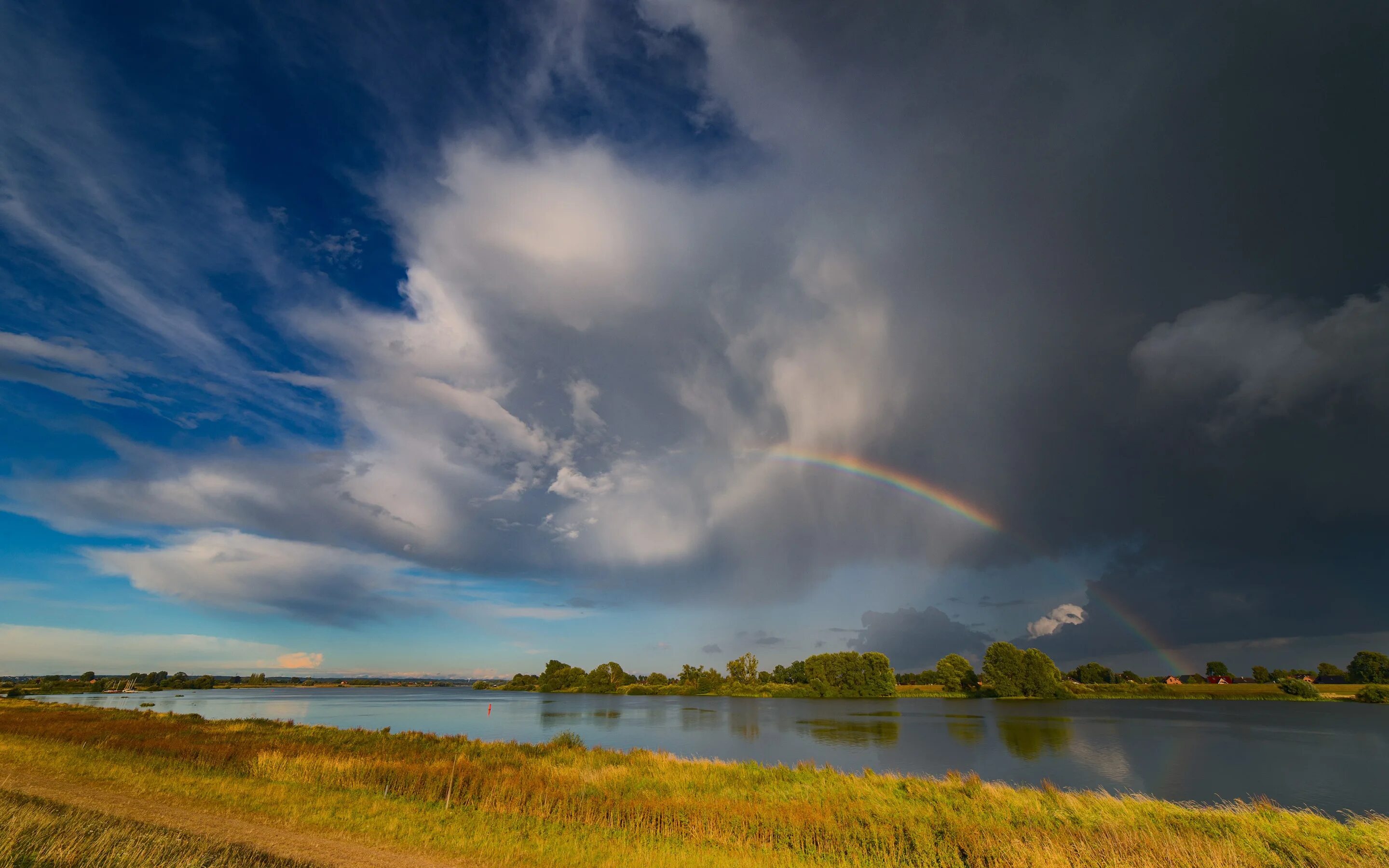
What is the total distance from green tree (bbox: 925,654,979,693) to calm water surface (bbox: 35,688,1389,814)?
20.9 m

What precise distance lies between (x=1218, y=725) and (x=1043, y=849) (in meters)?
72.6

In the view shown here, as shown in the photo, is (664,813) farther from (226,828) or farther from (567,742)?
(567,742)

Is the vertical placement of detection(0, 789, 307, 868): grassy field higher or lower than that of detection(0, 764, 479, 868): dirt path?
higher

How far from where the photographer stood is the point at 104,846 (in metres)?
10.2

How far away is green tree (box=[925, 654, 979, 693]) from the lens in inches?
5044

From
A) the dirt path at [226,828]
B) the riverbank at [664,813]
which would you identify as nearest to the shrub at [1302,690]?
the riverbank at [664,813]

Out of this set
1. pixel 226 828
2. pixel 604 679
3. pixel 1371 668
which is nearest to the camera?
pixel 226 828

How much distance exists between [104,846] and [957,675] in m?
149

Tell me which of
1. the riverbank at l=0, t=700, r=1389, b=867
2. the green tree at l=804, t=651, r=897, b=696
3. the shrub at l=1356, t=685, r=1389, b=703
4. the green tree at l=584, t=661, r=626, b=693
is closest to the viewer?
the riverbank at l=0, t=700, r=1389, b=867

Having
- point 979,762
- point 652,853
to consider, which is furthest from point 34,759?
point 979,762

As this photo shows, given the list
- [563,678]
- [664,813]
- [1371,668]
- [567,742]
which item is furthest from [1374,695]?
[563,678]

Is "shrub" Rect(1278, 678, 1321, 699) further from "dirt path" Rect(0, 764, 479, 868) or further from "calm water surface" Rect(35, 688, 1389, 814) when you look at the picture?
"dirt path" Rect(0, 764, 479, 868)

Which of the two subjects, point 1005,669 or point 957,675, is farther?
point 957,675

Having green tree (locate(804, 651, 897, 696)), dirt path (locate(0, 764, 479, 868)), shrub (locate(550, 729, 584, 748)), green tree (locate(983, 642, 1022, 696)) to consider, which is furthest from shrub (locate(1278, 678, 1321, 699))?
dirt path (locate(0, 764, 479, 868))
